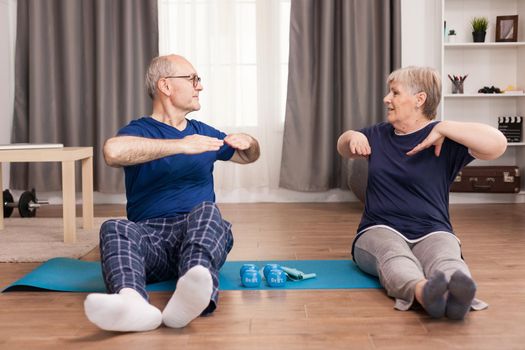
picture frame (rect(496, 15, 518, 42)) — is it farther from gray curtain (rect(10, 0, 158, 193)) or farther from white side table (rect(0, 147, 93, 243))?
white side table (rect(0, 147, 93, 243))

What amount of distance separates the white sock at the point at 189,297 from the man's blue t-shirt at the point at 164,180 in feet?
1.95

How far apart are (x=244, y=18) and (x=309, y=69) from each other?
62cm

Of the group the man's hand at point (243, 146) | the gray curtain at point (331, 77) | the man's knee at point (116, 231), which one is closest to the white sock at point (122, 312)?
the man's knee at point (116, 231)

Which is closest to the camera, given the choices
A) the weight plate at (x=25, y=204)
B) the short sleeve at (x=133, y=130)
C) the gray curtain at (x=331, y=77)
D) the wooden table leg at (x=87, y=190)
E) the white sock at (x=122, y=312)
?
Result: the white sock at (x=122, y=312)

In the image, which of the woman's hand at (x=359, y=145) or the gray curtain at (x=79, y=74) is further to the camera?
the gray curtain at (x=79, y=74)

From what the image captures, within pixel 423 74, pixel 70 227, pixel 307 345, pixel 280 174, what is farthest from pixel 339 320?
pixel 280 174

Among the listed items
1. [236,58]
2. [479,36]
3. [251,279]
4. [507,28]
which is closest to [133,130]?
[251,279]

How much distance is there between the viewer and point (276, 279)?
246 centimetres

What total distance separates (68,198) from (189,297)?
1.71m

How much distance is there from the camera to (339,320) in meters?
2.05

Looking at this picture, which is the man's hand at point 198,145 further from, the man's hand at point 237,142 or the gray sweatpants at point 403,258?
the gray sweatpants at point 403,258

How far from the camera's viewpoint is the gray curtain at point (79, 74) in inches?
201

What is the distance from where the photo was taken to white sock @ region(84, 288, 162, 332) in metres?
1.79

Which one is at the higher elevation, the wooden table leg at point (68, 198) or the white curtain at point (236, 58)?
the white curtain at point (236, 58)
